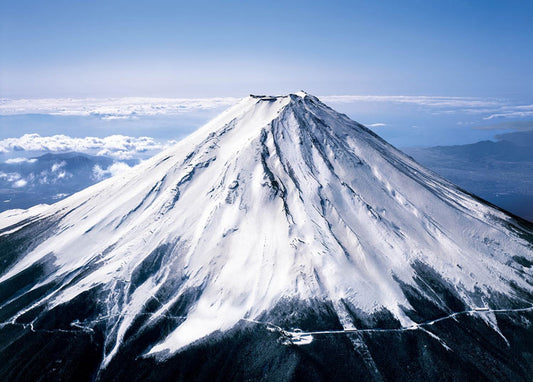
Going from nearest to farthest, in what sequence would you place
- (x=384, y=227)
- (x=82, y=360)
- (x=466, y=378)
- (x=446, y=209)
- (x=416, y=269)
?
(x=466, y=378) < (x=82, y=360) < (x=416, y=269) < (x=384, y=227) < (x=446, y=209)

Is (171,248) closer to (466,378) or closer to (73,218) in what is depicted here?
(73,218)

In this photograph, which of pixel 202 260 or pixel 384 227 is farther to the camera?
pixel 384 227

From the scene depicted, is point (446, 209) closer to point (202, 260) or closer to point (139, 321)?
point (202, 260)

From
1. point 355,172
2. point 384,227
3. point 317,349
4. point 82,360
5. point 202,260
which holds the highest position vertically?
point 355,172

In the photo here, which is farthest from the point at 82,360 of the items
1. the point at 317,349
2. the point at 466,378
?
the point at 466,378

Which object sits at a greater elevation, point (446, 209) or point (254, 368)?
point (446, 209)

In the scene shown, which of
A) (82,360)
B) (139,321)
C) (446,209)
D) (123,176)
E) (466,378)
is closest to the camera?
(466,378)

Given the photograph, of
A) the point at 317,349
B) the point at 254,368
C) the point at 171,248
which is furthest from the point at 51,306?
the point at 317,349
